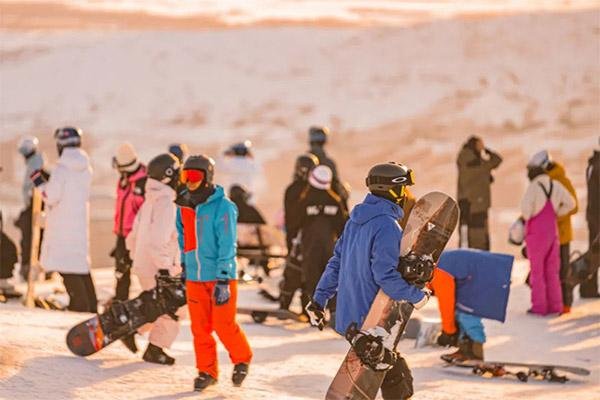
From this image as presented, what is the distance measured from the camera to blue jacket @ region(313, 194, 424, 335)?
6566 millimetres

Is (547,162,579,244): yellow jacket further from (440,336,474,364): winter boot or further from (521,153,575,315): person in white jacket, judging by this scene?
(440,336,474,364): winter boot

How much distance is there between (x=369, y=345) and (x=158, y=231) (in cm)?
302

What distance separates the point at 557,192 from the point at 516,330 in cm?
140

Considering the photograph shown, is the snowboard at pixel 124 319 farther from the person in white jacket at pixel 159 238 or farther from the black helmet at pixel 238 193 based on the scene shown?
the black helmet at pixel 238 193

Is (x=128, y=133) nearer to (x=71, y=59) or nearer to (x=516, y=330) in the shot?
(x=71, y=59)

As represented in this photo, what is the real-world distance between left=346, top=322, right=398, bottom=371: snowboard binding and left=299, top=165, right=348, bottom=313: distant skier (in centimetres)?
520

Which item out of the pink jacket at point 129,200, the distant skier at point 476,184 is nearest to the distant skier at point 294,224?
the pink jacket at point 129,200

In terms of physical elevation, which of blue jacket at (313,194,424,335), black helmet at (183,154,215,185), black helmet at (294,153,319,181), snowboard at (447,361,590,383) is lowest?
snowboard at (447,361,590,383)

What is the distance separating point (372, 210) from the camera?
21.8 feet

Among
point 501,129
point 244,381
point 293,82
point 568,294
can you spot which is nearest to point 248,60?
point 293,82

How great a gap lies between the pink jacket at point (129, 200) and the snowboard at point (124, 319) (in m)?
1.84

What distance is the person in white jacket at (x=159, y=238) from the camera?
9.37 metres

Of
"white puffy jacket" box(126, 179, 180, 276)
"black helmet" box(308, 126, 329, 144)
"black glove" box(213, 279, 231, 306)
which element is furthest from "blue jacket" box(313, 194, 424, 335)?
"black helmet" box(308, 126, 329, 144)

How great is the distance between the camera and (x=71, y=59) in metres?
70.8
